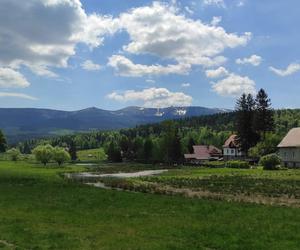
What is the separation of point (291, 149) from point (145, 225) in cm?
8867

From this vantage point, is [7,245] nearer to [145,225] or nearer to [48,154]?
[145,225]

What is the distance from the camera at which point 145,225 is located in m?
21.7

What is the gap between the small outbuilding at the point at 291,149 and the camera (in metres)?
102

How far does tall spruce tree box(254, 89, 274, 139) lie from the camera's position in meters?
122

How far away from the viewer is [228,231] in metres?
19.7

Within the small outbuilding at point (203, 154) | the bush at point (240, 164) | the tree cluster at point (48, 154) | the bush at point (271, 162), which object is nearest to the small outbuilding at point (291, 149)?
the bush at point (240, 164)

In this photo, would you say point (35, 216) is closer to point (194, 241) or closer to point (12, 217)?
point (12, 217)

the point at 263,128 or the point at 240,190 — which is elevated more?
the point at 263,128

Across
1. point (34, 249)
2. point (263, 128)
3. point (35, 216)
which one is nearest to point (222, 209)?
point (35, 216)

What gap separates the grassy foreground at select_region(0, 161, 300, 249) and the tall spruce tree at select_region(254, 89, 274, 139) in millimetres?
94068

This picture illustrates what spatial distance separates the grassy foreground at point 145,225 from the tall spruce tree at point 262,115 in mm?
94068

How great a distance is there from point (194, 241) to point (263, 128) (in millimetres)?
108392

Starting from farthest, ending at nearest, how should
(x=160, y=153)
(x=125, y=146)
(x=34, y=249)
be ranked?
(x=125, y=146)
(x=160, y=153)
(x=34, y=249)

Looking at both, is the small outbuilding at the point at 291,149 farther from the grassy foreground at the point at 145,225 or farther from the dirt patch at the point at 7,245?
the dirt patch at the point at 7,245
